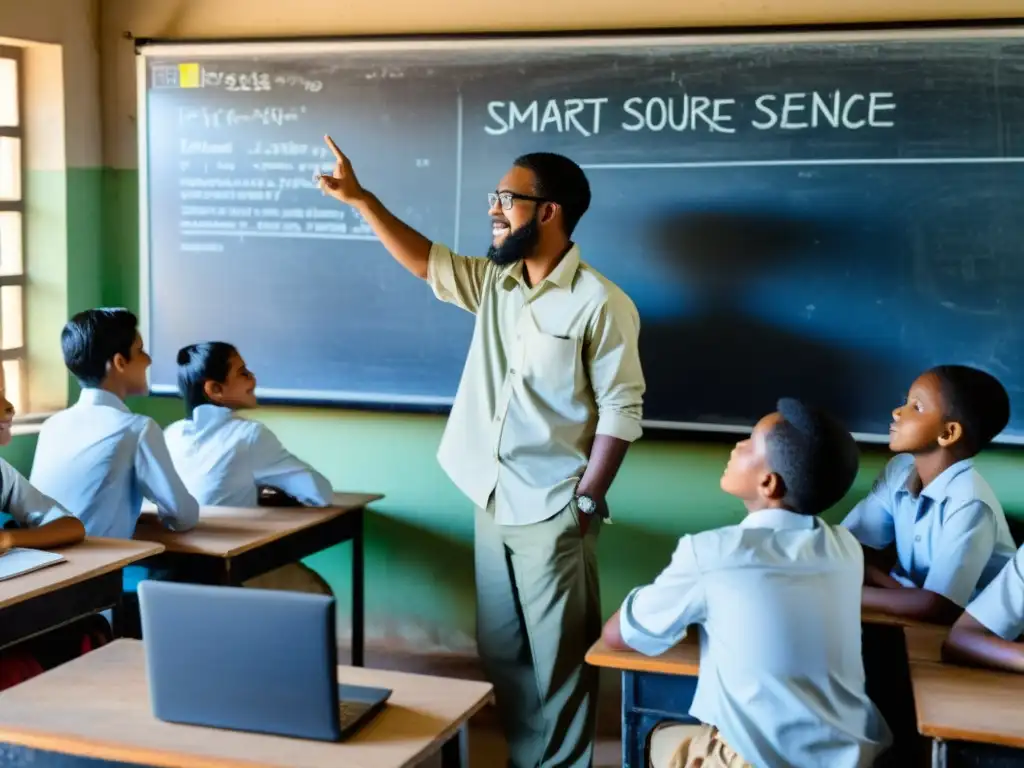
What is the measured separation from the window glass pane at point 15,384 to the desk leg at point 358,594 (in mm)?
1321

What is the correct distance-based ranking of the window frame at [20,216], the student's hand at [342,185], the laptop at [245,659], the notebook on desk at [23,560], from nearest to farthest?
the laptop at [245,659], the notebook on desk at [23,560], the student's hand at [342,185], the window frame at [20,216]

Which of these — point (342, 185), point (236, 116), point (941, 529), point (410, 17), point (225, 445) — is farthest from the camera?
point (236, 116)

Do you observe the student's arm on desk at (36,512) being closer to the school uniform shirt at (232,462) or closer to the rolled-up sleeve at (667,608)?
the school uniform shirt at (232,462)

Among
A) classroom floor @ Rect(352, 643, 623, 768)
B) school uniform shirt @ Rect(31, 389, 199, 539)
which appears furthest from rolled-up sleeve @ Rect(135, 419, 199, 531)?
classroom floor @ Rect(352, 643, 623, 768)

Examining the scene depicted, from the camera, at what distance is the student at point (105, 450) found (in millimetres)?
3264

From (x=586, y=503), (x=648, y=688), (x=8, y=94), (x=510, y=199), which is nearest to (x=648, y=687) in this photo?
(x=648, y=688)

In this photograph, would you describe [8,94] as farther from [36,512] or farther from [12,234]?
[36,512]

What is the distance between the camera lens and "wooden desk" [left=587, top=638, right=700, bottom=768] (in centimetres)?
234

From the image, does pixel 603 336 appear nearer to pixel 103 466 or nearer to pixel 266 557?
pixel 266 557

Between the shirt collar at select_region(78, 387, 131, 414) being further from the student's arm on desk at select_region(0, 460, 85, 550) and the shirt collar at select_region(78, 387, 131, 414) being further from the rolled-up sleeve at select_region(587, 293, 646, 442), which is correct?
the rolled-up sleeve at select_region(587, 293, 646, 442)

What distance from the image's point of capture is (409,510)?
416 cm

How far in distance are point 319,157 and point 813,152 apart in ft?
5.22

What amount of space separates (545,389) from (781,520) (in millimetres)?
1141

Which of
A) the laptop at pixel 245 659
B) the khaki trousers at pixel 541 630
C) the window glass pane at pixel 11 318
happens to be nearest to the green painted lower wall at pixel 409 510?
the window glass pane at pixel 11 318
